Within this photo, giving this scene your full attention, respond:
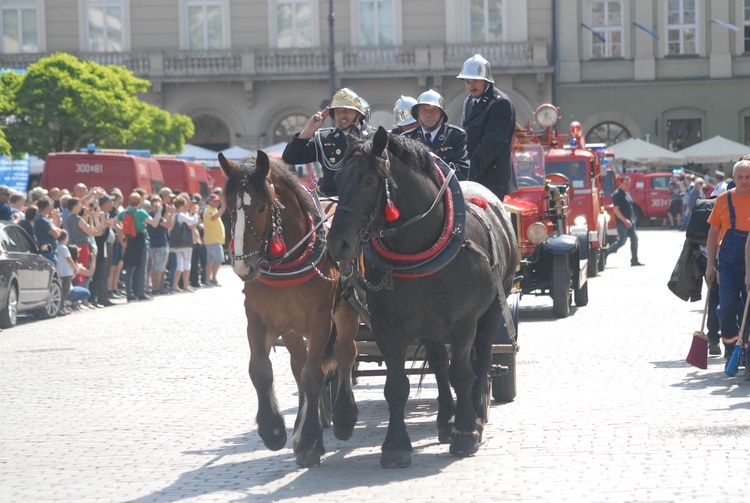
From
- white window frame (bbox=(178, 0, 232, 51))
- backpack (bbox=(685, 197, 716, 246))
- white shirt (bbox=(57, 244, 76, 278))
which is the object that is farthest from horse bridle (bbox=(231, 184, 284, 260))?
white window frame (bbox=(178, 0, 232, 51))

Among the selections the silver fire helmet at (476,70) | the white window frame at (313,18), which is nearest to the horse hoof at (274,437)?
the silver fire helmet at (476,70)

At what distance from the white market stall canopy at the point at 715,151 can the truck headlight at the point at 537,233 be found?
30.9 m

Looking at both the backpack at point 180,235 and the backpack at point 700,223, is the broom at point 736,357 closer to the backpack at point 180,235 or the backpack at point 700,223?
the backpack at point 700,223

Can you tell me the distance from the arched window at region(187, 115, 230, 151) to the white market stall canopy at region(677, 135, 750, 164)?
1688 cm

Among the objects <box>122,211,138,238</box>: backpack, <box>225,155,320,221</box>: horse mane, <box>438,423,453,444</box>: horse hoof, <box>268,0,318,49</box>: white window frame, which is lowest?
<box>438,423,453,444</box>: horse hoof

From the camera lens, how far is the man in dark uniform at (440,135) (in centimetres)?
971

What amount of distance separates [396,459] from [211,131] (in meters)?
44.9

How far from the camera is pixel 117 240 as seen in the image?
2359 centimetres

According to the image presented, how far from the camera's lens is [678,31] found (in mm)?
52344

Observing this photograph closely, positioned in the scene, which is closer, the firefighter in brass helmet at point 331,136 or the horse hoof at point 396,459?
the horse hoof at point 396,459

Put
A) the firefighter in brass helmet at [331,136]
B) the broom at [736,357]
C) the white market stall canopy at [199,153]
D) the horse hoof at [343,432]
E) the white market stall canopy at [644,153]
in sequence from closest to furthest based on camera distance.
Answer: the horse hoof at [343,432] < the firefighter in brass helmet at [331,136] < the broom at [736,357] < the white market stall canopy at [199,153] < the white market stall canopy at [644,153]

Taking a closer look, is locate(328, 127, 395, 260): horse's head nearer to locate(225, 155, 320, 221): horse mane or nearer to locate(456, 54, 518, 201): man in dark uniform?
locate(225, 155, 320, 221): horse mane

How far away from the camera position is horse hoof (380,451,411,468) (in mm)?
8055

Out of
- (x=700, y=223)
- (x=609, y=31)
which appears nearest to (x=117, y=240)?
(x=700, y=223)
